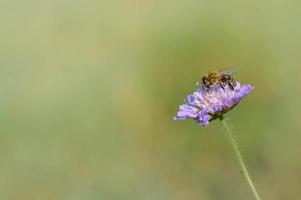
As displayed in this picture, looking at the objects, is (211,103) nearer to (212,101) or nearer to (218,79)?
(212,101)

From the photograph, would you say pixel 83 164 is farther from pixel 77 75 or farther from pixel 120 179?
pixel 77 75

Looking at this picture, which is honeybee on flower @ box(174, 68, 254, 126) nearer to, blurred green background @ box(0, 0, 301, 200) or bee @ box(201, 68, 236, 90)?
bee @ box(201, 68, 236, 90)

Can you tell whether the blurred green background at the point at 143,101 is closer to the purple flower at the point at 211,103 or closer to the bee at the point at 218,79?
the bee at the point at 218,79

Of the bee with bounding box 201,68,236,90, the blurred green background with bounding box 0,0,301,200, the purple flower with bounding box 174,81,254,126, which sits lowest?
the purple flower with bounding box 174,81,254,126

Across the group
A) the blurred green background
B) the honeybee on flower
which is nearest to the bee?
the honeybee on flower

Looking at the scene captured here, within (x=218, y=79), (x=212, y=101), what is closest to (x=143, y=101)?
(x=218, y=79)

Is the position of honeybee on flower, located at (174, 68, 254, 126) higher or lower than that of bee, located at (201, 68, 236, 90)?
lower

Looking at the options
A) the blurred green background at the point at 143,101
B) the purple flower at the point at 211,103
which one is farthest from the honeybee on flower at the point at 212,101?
the blurred green background at the point at 143,101
